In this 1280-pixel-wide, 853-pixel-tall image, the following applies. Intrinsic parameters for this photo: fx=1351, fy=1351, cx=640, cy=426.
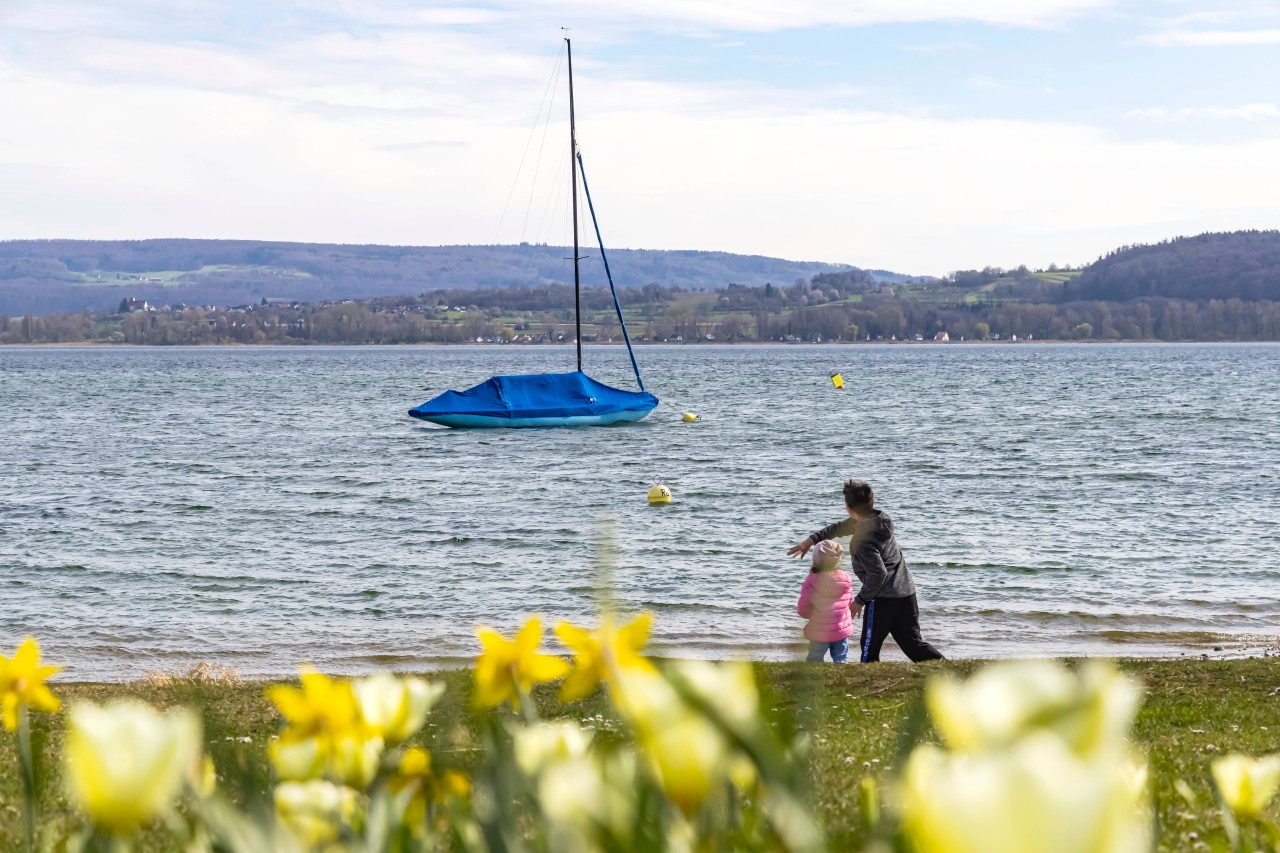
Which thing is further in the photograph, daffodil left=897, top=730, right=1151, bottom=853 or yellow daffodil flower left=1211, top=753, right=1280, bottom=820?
yellow daffodil flower left=1211, top=753, right=1280, bottom=820

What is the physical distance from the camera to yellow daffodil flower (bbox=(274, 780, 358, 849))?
159cm

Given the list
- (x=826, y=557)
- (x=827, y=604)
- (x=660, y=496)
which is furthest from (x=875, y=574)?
(x=660, y=496)

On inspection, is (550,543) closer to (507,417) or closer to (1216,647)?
(1216,647)

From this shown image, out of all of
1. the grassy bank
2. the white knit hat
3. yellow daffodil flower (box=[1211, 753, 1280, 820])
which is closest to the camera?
yellow daffodil flower (box=[1211, 753, 1280, 820])

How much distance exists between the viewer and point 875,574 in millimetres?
11219

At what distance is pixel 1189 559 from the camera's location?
23109 millimetres

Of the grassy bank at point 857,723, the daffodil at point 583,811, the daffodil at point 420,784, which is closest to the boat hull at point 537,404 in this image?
the grassy bank at point 857,723

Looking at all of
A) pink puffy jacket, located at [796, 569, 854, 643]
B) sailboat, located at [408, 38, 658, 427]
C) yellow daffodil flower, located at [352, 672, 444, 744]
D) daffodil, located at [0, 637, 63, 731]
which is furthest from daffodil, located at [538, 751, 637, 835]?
sailboat, located at [408, 38, 658, 427]

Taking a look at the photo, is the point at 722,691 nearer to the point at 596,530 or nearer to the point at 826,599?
the point at 596,530

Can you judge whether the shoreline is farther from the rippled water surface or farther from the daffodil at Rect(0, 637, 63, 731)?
the daffodil at Rect(0, 637, 63, 731)

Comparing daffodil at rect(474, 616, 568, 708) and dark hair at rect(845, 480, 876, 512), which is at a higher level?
daffodil at rect(474, 616, 568, 708)

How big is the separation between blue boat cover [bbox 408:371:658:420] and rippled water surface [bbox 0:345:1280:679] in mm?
1222

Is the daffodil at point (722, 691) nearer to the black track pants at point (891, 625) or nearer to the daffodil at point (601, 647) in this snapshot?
the daffodil at point (601, 647)

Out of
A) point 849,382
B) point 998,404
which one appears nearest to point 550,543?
point 998,404
